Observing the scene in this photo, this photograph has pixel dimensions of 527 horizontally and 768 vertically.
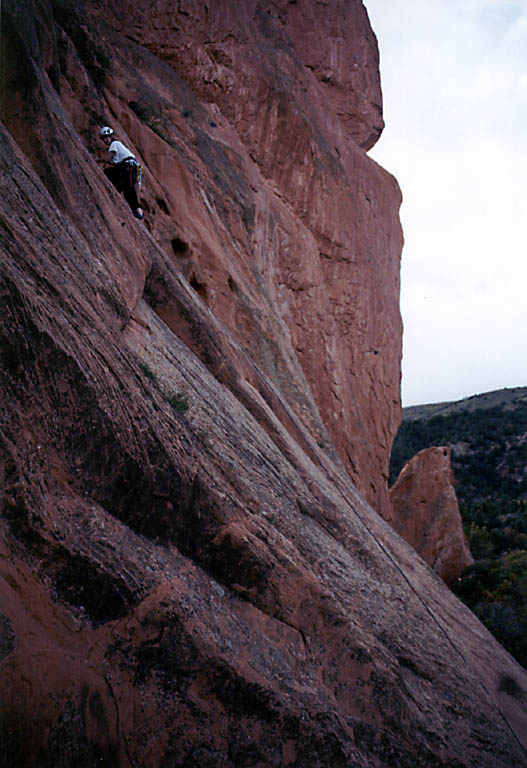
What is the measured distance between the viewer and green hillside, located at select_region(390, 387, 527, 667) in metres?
14.2

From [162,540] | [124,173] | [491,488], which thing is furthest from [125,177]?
[491,488]

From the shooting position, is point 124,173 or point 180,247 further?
point 180,247

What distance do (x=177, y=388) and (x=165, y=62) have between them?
10.8 meters

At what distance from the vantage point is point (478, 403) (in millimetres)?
51562

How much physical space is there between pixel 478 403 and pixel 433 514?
3535 centimetres

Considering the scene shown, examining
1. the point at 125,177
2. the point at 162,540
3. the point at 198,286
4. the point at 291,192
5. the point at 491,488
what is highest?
the point at 491,488

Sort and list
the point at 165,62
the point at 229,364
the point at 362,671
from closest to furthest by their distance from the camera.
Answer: the point at 362,671 < the point at 229,364 < the point at 165,62

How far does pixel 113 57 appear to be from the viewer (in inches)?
412

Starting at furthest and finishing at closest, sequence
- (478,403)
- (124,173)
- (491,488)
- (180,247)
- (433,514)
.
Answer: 1. (478,403)
2. (491,488)
3. (433,514)
4. (180,247)
5. (124,173)

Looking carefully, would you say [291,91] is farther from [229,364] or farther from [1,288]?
[1,288]

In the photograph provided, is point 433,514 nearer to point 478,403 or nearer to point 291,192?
point 291,192

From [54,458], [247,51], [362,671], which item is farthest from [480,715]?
[247,51]

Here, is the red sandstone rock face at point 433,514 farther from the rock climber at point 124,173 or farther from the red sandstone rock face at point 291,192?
the rock climber at point 124,173

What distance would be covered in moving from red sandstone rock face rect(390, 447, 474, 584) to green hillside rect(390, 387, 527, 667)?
82 cm
